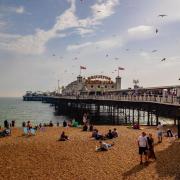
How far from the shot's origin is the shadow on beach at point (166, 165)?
1309 cm

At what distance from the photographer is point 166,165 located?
46.3 feet

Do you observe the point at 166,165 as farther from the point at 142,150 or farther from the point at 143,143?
the point at 143,143

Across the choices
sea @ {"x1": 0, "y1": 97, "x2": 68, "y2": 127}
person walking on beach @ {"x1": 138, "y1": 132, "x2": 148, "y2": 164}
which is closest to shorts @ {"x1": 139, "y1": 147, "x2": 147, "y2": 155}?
person walking on beach @ {"x1": 138, "y1": 132, "x2": 148, "y2": 164}

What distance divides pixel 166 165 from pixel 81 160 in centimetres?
383

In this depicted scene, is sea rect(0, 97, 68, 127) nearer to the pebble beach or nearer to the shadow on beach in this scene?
the pebble beach

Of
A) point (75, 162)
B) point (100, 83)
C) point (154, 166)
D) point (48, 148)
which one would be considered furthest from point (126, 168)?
point (100, 83)

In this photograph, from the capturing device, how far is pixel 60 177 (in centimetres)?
1350

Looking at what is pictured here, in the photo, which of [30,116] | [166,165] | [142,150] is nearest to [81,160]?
[142,150]

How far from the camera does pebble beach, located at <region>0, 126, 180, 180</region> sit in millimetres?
13547

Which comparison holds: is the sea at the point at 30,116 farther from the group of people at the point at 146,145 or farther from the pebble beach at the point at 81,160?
the group of people at the point at 146,145

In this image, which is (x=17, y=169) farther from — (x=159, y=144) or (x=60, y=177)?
(x=159, y=144)

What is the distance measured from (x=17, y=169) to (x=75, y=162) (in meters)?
2.52

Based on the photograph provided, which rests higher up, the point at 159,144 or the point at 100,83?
the point at 100,83

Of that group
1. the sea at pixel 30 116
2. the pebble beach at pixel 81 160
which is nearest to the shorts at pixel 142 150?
the pebble beach at pixel 81 160
